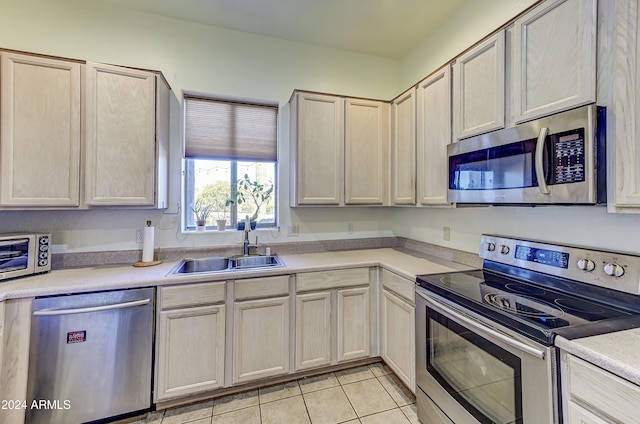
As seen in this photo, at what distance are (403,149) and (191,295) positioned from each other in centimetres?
211

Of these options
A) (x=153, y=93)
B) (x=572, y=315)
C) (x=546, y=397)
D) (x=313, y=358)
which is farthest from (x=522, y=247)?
(x=153, y=93)

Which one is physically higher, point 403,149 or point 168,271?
point 403,149

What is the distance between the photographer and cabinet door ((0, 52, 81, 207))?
1737mm

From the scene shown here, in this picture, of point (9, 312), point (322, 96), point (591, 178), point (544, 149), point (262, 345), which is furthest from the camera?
point (322, 96)

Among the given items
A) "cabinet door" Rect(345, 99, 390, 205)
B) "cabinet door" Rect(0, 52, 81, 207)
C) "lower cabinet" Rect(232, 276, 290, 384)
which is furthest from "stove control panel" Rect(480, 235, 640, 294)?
"cabinet door" Rect(0, 52, 81, 207)

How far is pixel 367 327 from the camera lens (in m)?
2.29

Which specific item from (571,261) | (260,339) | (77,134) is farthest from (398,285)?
(77,134)

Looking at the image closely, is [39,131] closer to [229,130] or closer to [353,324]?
[229,130]

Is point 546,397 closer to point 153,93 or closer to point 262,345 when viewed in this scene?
point 262,345

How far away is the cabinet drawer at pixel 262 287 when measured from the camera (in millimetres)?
1960

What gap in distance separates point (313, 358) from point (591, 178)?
6.66 ft

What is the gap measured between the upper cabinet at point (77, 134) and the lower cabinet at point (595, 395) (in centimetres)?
250

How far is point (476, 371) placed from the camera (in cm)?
135

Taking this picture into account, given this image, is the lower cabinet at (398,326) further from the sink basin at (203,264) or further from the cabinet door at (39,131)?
the cabinet door at (39,131)
